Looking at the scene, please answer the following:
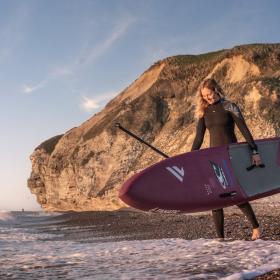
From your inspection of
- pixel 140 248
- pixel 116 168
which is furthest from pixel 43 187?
pixel 140 248

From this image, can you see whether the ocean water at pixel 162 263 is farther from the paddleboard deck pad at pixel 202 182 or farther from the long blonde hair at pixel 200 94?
the long blonde hair at pixel 200 94

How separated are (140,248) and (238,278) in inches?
125

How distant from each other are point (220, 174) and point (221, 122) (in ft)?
2.65

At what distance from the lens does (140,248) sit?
6.89m

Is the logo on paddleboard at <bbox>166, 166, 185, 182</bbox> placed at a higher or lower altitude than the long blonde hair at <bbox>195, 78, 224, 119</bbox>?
lower

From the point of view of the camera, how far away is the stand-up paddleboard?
242 inches

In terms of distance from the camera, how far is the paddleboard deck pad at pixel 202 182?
20.2ft

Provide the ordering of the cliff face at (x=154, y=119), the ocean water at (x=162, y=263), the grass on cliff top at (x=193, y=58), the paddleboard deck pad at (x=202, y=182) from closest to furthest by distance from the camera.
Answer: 1. the ocean water at (x=162, y=263)
2. the paddleboard deck pad at (x=202, y=182)
3. the cliff face at (x=154, y=119)
4. the grass on cliff top at (x=193, y=58)

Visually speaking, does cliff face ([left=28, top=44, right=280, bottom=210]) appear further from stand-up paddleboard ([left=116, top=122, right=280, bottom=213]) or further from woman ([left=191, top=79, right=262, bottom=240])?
woman ([left=191, top=79, right=262, bottom=240])

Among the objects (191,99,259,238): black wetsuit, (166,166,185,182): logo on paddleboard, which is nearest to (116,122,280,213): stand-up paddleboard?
(166,166,185,182): logo on paddleboard

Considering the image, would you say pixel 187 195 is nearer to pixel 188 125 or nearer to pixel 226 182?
pixel 226 182

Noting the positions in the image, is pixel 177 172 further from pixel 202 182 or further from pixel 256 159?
pixel 256 159

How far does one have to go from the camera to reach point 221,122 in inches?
254

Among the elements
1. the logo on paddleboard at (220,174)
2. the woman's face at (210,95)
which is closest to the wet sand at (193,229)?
the logo on paddleboard at (220,174)
